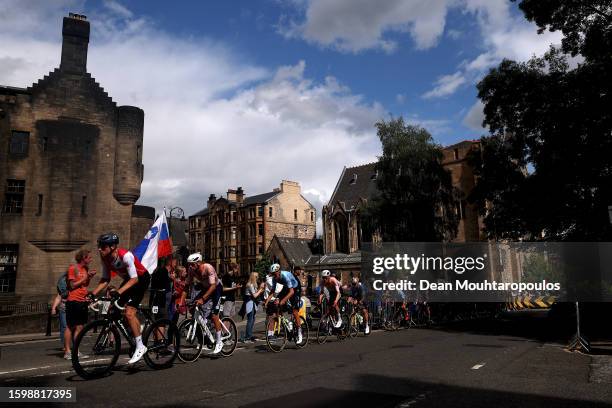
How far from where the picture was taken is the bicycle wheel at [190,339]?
903cm

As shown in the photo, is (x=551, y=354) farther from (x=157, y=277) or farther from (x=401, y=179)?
(x=401, y=179)

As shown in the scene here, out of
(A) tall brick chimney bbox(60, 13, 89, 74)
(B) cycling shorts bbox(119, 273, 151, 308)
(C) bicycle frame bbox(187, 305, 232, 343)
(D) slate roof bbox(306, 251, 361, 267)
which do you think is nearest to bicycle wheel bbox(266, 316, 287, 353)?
(C) bicycle frame bbox(187, 305, 232, 343)

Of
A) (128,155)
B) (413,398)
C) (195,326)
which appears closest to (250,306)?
(195,326)

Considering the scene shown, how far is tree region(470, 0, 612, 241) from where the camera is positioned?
789 inches

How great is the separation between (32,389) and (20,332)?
14720 mm

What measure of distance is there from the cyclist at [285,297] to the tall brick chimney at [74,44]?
2362 centimetres

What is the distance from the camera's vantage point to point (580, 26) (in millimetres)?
21297

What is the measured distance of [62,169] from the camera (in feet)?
91.1

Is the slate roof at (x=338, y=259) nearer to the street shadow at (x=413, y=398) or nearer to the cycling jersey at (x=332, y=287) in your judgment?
the cycling jersey at (x=332, y=287)

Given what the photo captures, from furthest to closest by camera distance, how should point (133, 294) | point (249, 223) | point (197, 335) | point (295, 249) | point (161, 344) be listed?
point (249, 223), point (295, 249), point (197, 335), point (161, 344), point (133, 294)

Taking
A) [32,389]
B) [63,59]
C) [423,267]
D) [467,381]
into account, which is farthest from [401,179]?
[32,389]

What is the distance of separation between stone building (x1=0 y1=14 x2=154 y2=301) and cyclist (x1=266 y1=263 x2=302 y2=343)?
66.1 ft

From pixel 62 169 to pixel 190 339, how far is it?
22.6 m

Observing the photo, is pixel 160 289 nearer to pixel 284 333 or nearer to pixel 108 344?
pixel 284 333
